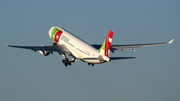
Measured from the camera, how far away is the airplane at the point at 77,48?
79312 millimetres

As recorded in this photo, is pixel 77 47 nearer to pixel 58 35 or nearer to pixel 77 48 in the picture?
pixel 77 48

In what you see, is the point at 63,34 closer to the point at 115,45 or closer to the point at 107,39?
the point at 115,45

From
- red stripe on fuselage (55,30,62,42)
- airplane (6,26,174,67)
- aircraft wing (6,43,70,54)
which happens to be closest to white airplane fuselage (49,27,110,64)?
airplane (6,26,174,67)

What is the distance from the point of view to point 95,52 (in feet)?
269

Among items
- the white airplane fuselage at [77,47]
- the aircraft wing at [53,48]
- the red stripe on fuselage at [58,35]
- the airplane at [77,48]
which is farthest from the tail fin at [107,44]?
the red stripe on fuselage at [58,35]

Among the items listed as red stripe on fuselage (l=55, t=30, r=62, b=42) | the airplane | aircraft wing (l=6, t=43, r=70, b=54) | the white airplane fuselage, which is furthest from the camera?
red stripe on fuselage (l=55, t=30, r=62, b=42)

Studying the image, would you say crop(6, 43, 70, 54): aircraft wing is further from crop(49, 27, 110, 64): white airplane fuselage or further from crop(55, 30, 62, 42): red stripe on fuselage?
crop(55, 30, 62, 42): red stripe on fuselage

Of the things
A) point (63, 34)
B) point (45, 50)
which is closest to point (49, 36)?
point (63, 34)

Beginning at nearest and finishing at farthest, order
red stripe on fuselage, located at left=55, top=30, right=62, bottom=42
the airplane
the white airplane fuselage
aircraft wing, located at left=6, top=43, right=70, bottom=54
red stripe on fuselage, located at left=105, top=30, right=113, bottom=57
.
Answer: red stripe on fuselage, located at left=105, top=30, right=113, bottom=57, the airplane, the white airplane fuselage, aircraft wing, located at left=6, top=43, right=70, bottom=54, red stripe on fuselage, located at left=55, top=30, right=62, bottom=42

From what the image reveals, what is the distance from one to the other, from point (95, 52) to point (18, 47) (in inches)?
647

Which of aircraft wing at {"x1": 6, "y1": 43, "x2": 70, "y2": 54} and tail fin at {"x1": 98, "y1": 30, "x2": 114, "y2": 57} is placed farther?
aircraft wing at {"x1": 6, "y1": 43, "x2": 70, "y2": 54}

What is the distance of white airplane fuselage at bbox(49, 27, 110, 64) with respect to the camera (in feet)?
270

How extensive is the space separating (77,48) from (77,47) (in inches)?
9.4

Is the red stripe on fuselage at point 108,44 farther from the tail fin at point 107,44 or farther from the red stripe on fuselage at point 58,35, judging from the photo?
the red stripe on fuselage at point 58,35
